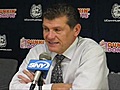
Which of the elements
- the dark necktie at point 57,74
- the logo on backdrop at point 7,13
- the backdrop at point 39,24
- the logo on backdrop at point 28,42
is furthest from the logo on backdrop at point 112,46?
the dark necktie at point 57,74

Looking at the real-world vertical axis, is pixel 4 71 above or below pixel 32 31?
below

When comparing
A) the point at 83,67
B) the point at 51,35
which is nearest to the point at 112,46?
the point at 83,67

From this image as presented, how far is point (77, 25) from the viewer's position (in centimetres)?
206

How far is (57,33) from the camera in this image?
6.41 ft

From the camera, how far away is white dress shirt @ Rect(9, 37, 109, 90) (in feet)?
6.34

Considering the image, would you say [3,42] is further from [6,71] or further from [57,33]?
[57,33]

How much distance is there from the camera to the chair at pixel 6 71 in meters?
3.22

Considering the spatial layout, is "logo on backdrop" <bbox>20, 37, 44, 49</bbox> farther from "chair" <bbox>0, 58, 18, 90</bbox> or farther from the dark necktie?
the dark necktie

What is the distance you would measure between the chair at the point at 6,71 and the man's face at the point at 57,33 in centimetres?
129

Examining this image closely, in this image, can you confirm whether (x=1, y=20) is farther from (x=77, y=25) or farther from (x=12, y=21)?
(x=77, y=25)

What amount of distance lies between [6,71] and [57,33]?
1500 millimetres

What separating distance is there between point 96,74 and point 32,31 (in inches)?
105

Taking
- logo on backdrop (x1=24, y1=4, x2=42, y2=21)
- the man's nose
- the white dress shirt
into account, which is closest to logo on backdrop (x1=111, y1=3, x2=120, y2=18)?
logo on backdrop (x1=24, y1=4, x2=42, y2=21)

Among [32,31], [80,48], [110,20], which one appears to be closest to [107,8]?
[110,20]
